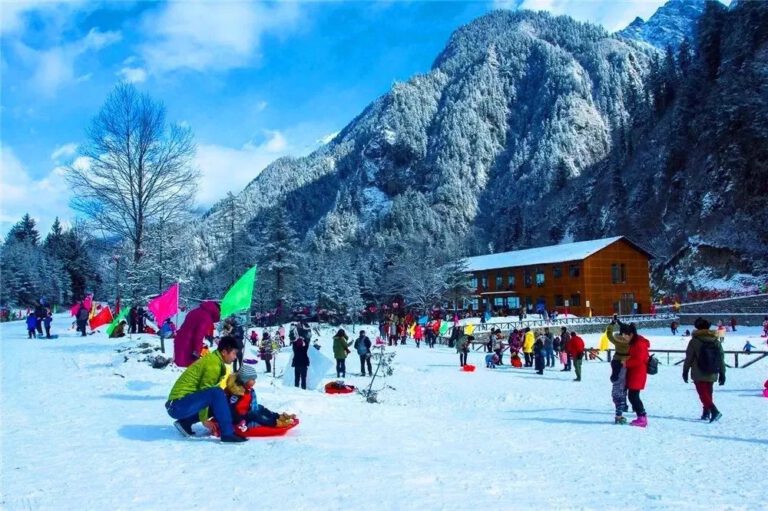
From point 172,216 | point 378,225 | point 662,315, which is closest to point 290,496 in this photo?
point 172,216

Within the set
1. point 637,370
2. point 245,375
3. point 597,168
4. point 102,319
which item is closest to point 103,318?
point 102,319

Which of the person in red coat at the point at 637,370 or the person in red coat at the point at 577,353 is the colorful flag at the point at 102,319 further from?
the person in red coat at the point at 637,370

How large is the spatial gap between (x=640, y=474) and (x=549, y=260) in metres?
54.3

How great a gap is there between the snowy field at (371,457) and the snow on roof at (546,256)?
4568 centimetres

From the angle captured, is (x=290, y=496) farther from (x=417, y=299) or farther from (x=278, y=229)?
(x=417, y=299)

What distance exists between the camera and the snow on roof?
186 ft

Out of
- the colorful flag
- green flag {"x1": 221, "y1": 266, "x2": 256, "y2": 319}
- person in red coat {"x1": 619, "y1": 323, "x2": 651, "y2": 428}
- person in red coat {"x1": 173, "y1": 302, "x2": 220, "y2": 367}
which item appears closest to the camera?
person in red coat {"x1": 173, "y1": 302, "x2": 220, "y2": 367}

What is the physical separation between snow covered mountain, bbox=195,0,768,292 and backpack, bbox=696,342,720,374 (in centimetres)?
4749

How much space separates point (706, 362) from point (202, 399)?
8.13 m

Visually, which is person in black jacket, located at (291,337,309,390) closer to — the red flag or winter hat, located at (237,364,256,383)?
winter hat, located at (237,364,256,383)

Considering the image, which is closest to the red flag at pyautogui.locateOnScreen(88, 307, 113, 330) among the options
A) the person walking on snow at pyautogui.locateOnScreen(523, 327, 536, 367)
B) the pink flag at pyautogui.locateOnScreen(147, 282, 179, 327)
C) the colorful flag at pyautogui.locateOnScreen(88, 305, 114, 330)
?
the colorful flag at pyautogui.locateOnScreen(88, 305, 114, 330)

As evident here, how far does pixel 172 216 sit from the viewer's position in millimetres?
23250

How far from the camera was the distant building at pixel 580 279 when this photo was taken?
55500 mm

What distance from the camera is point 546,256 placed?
6028 cm
